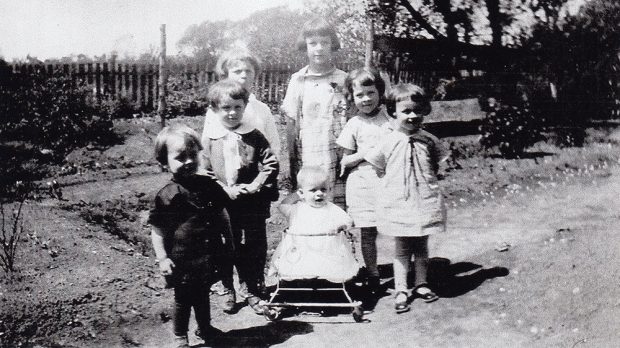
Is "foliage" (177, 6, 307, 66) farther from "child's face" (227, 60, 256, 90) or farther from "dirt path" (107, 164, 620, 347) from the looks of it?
"dirt path" (107, 164, 620, 347)

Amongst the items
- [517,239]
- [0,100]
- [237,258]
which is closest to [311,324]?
[237,258]

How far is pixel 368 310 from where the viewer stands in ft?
13.3

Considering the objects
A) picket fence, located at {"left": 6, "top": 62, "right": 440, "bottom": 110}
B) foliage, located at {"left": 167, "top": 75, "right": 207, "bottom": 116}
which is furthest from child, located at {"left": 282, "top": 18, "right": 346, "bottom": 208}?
foliage, located at {"left": 167, "top": 75, "right": 207, "bottom": 116}

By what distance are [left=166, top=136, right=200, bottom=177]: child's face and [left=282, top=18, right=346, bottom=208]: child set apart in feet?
3.93

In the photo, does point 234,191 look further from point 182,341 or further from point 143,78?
point 143,78

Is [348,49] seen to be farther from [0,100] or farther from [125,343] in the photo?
[125,343]

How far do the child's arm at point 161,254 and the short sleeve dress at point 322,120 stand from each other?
137cm

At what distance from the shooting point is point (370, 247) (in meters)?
4.20

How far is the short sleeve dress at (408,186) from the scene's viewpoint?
154 inches

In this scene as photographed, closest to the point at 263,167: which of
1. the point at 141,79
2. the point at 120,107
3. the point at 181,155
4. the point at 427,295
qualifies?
the point at 181,155

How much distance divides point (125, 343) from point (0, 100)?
8.27 meters

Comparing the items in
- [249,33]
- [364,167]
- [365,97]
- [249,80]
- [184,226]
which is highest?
[249,33]

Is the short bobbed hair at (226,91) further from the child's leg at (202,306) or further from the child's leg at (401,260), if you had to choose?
the child's leg at (401,260)

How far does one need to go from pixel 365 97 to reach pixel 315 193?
713mm
